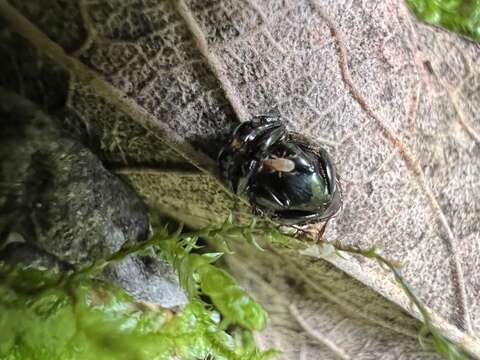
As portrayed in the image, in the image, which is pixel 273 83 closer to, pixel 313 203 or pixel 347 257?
pixel 313 203

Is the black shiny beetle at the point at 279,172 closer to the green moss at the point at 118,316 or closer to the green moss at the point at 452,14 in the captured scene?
the green moss at the point at 118,316

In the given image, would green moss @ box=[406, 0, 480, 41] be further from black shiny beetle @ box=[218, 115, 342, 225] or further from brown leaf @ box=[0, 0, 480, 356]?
black shiny beetle @ box=[218, 115, 342, 225]

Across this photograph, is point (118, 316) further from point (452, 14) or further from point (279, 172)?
point (452, 14)

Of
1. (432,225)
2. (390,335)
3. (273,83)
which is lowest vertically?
(390,335)

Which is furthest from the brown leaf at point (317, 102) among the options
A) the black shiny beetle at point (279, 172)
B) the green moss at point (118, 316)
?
the green moss at point (118, 316)

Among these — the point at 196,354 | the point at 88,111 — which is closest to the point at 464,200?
the point at 196,354

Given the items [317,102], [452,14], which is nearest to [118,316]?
[317,102]

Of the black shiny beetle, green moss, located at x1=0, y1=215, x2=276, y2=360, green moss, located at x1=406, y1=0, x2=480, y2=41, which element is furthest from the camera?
green moss, located at x1=406, y1=0, x2=480, y2=41

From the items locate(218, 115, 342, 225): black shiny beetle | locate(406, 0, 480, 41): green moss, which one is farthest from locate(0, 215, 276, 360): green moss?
locate(406, 0, 480, 41): green moss
